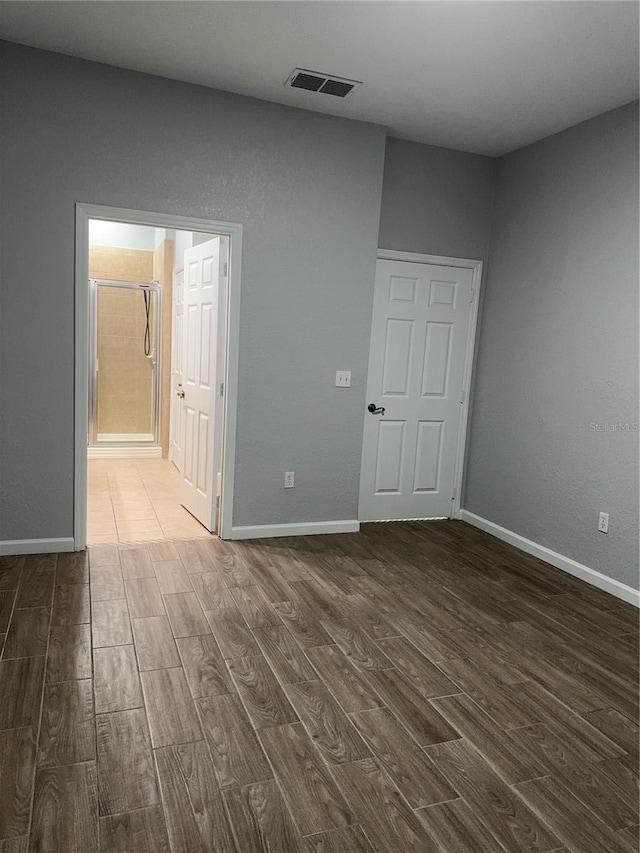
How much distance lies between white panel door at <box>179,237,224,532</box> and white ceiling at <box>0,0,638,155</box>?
108 centimetres

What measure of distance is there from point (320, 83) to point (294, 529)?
9.13 feet

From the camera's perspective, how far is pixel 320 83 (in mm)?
3342

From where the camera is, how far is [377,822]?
1.70m

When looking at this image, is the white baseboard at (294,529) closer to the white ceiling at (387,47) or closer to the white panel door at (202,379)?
the white panel door at (202,379)

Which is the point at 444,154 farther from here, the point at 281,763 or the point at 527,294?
the point at 281,763

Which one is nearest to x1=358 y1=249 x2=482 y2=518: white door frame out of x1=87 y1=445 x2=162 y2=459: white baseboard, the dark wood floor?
the dark wood floor

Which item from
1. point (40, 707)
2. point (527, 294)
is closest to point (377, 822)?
point (40, 707)

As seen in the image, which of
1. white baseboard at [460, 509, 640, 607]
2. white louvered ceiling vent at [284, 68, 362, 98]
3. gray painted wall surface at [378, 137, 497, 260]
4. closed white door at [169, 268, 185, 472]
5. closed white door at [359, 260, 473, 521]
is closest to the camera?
white louvered ceiling vent at [284, 68, 362, 98]

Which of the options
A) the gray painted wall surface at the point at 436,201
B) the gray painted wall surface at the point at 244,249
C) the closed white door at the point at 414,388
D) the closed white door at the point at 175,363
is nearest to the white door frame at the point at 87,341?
the gray painted wall surface at the point at 244,249

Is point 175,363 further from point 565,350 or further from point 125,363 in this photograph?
point 565,350

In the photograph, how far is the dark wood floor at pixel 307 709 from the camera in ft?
5.53

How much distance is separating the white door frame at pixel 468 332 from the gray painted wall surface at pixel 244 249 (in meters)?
0.46

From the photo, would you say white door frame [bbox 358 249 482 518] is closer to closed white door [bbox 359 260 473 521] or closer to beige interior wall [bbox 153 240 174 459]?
closed white door [bbox 359 260 473 521]

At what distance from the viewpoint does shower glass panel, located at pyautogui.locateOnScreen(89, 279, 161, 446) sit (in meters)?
6.64
